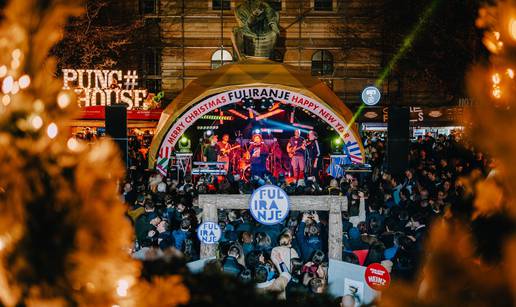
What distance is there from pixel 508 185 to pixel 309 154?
17515mm

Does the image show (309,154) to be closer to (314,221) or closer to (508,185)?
(314,221)

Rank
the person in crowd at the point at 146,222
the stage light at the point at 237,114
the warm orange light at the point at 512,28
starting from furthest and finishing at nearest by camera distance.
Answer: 1. the stage light at the point at 237,114
2. the person in crowd at the point at 146,222
3. the warm orange light at the point at 512,28

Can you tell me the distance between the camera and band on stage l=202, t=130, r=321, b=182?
59.4ft

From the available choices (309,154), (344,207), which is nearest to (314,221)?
(344,207)

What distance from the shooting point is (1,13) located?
241cm

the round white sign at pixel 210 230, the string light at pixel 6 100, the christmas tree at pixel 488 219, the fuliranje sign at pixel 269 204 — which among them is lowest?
the round white sign at pixel 210 230

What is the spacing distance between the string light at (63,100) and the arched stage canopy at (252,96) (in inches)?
515

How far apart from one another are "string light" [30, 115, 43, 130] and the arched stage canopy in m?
13.1

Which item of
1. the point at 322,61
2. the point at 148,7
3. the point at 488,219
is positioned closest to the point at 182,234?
the point at 488,219

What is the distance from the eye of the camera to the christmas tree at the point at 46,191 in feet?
6.49

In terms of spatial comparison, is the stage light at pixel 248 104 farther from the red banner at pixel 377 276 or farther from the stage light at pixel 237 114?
the red banner at pixel 377 276

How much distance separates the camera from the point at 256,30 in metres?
18.8

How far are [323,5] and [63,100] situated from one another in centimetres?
3101

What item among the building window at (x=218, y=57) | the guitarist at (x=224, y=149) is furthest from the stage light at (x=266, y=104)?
the building window at (x=218, y=57)
